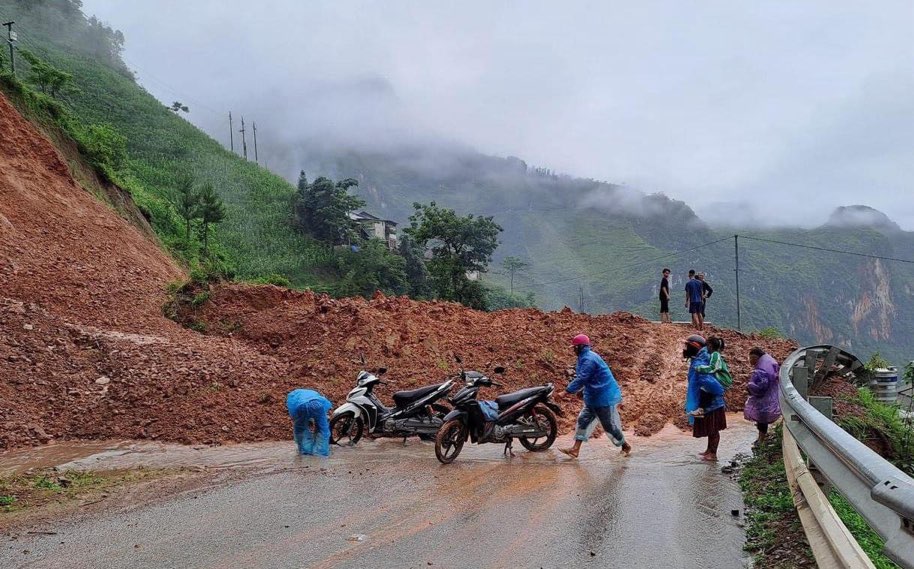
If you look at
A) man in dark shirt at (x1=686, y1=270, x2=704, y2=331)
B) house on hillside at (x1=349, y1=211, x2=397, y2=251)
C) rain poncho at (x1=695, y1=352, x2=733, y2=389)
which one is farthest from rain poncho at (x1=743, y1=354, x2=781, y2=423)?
house on hillside at (x1=349, y1=211, x2=397, y2=251)

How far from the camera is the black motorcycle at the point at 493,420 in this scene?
26.6 feet

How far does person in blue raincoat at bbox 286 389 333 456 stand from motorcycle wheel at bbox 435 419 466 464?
161 centimetres

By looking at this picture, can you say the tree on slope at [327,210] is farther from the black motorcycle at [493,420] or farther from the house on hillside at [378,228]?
the black motorcycle at [493,420]

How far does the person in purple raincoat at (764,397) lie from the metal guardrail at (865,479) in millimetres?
3101

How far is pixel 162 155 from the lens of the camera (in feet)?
218

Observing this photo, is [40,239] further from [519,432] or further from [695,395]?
[695,395]

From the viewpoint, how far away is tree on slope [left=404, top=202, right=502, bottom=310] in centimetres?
3972

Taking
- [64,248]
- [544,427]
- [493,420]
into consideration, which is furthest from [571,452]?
[64,248]

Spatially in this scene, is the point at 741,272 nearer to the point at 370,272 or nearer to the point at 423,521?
the point at 370,272

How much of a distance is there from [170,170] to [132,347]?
5652 centimetres

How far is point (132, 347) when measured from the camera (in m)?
11.8

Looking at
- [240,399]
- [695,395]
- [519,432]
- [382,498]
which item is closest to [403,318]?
[240,399]

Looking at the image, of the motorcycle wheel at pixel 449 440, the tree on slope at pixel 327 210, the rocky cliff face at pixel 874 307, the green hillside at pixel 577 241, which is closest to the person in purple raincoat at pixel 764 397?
the motorcycle wheel at pixel 449 440

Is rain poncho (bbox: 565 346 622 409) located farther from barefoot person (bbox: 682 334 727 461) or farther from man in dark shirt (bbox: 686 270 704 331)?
man in dark shirt (bbox: 686 270 704 331)
